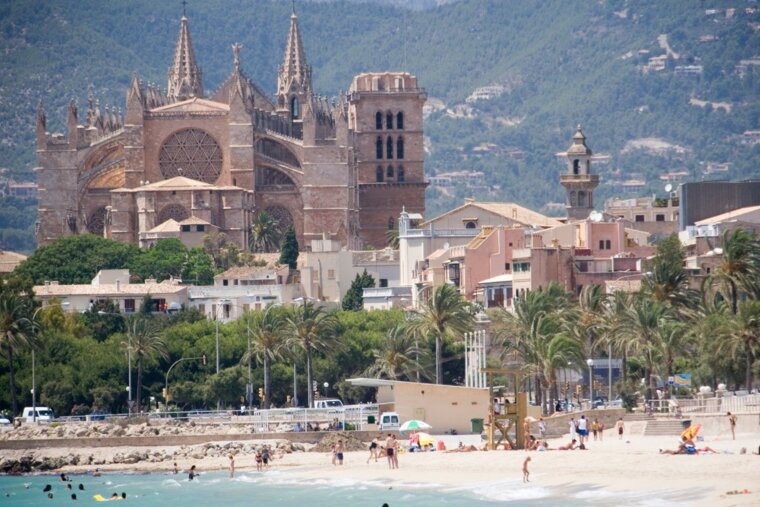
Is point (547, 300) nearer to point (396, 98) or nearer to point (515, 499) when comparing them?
point (515, 499)

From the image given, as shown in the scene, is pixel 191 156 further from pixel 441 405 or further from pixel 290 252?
pixel 441 405

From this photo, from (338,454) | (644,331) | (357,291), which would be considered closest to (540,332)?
(644,331)

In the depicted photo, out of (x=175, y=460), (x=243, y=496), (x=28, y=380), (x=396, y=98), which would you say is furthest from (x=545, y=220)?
(x=243, y=496)

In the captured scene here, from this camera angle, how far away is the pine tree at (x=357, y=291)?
128500 millimetres

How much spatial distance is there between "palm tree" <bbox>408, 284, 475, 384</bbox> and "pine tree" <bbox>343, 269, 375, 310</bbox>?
2795 centimetres

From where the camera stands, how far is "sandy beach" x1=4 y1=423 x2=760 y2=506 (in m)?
63.2

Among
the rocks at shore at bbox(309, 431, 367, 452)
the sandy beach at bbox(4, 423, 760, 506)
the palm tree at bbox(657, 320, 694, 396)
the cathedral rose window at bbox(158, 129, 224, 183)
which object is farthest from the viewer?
the cathedral rose window at bbox(158, 129, 224, 183)

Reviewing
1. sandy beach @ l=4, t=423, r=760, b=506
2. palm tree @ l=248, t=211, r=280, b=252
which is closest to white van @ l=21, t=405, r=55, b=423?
sandy beach @ l=4, t=423, r=760, b=506

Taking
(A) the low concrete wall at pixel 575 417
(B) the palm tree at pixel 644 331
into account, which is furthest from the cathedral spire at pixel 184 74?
(A) the low concrete wall at pixel 575 417

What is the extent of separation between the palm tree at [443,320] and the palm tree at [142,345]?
12.3 metres

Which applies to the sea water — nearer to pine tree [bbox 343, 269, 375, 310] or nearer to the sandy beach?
the sandy beach

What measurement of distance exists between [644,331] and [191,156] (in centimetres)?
7677

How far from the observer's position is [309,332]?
101 meters

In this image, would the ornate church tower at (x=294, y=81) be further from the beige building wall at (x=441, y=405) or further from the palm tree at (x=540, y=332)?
the beige building wall at (x=441, y=405)
